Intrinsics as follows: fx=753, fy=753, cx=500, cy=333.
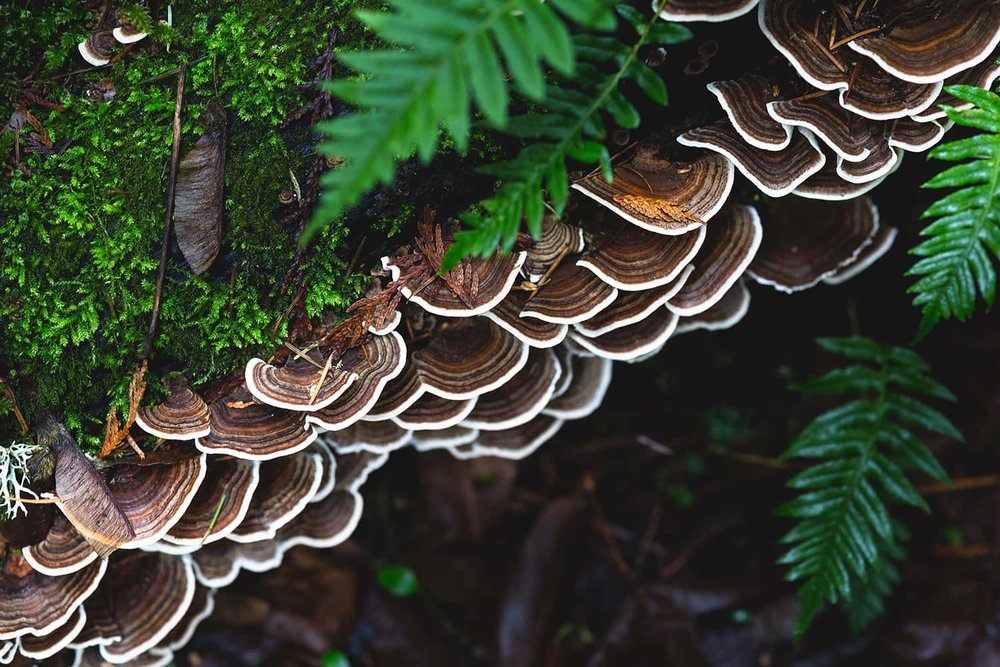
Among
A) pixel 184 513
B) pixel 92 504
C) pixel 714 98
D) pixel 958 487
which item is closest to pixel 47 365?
pixel 92 504

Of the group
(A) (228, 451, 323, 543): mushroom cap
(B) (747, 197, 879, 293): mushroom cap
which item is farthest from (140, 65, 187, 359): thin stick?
(B) (747, 197, 879, 293): mushroom cap

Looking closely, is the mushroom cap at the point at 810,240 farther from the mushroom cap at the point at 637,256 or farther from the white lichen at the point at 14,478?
the white lichen at the point at 14,478

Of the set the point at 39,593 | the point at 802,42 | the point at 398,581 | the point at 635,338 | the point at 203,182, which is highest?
the point at 203,182

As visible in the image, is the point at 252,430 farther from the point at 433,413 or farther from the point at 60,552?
the point at 60,552

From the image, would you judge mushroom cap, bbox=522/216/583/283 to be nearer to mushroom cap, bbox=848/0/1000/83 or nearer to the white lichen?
mushroom cap, bbox=848/0/1000/83

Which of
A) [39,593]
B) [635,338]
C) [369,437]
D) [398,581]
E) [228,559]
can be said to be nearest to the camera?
[39,593]

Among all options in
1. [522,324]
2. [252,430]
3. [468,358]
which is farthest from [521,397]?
[252,430]
